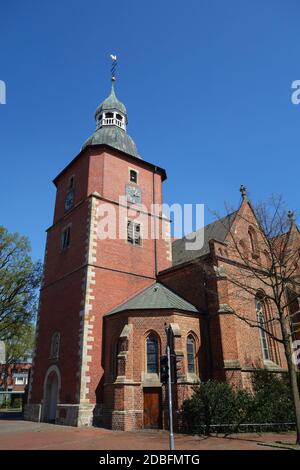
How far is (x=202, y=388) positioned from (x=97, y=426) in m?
6.35

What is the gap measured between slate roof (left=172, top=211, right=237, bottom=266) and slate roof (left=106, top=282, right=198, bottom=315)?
3641 mm

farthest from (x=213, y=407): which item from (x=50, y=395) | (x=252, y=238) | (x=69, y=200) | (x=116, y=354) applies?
(x=69, y=200)

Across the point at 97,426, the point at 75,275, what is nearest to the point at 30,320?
the point at 75,275

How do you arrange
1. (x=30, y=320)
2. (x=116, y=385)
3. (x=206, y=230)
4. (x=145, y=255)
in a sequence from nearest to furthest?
(x=116, y=385)
(x=145, y=255)
(x=206, y=230)
(x=30, y=320)

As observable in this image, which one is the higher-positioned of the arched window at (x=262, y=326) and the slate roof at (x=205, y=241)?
the slate roof at (x=205, y=241)

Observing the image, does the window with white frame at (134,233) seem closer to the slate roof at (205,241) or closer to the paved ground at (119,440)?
the slate roof at (205,241)

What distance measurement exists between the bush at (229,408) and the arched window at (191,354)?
2203 mm

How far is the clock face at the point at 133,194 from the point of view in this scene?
28.4 m

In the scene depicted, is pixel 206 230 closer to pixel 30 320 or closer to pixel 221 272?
pixel 221 272

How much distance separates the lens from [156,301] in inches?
853

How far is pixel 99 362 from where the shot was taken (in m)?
21.1

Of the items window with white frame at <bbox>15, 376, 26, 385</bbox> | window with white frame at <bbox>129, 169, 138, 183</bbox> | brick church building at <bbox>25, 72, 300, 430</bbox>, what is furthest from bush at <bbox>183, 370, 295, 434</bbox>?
window with white frame at <bbox>15, 376, 26, 385</bbox>

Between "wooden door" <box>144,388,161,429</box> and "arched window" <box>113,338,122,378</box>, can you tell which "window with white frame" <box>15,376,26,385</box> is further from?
"wooden door" <box>144,388,161,429</box>

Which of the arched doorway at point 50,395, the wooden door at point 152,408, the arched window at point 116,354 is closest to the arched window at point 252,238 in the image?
the arched window at point 116,354
